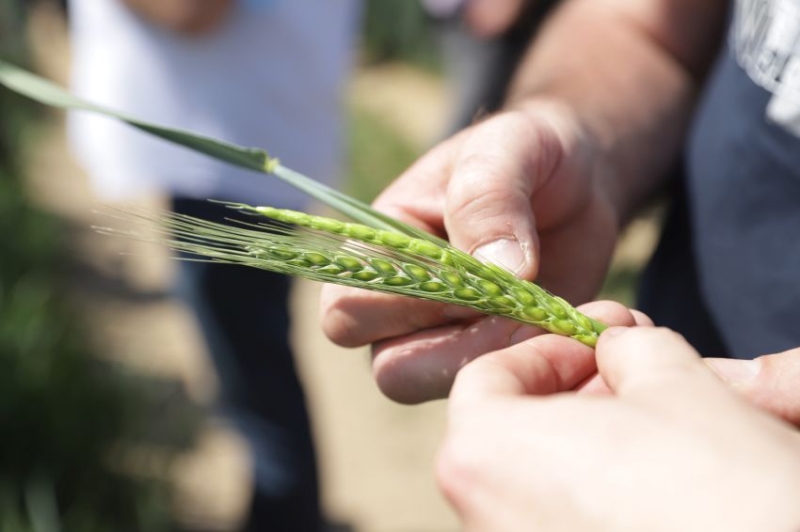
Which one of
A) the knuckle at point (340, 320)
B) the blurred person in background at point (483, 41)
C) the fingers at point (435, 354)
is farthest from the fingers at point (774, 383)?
the blurred person in background at point (483, 41)

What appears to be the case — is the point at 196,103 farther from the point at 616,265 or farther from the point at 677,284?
the point at 616,265

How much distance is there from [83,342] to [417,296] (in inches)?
97.2

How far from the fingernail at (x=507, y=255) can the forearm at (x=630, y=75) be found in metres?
0.39

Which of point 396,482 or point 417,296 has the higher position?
point 417,296

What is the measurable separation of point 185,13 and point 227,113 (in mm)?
295

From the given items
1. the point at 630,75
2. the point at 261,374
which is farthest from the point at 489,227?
the point at 261,374

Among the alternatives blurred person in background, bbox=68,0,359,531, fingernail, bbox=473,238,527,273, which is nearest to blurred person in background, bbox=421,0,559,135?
blurred person in background, bbox=68,0,359,531

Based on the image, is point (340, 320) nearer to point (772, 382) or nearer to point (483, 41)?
point (772, 382)

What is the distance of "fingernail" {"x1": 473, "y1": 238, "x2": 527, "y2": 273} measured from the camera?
3.37 ft

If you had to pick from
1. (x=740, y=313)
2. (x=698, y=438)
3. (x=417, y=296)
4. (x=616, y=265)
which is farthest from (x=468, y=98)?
(x=698, y=438)

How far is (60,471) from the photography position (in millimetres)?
2488

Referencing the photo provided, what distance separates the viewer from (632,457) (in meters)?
0.64

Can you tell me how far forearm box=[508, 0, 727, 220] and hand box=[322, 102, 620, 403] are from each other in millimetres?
124

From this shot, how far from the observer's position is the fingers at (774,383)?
0.86m
